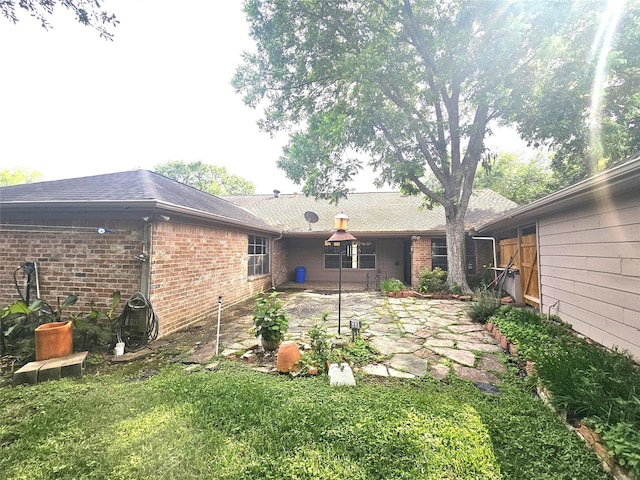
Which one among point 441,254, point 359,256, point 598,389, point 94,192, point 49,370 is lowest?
point 49,370

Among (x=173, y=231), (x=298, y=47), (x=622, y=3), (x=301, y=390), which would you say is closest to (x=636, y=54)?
(x=622, y=3)

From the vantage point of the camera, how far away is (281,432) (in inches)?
83.7

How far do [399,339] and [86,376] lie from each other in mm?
4369

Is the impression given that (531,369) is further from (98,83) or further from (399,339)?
(98,83)

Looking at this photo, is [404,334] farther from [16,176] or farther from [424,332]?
[16,176]

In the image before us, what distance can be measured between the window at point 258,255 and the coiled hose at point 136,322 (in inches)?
166

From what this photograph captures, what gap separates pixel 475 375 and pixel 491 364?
495 mm

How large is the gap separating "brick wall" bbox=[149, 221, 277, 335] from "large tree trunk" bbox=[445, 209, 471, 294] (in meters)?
6.70

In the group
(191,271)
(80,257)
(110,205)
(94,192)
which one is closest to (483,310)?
(191,271)

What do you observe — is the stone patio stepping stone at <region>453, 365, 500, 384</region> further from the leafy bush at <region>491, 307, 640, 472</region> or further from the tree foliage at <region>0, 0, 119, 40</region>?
the tree foliage at <region>0, 0, 119, 40</region>

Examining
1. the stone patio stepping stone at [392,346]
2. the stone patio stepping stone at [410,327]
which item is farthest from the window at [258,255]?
the stone patio stepping stone at [392,346]

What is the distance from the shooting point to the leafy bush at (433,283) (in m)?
8.55

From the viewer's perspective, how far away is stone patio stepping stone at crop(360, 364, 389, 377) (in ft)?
10.5

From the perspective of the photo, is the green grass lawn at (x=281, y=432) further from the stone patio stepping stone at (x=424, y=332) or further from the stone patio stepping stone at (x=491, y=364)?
the stone patio stepping stone at (x=424, y=332)
